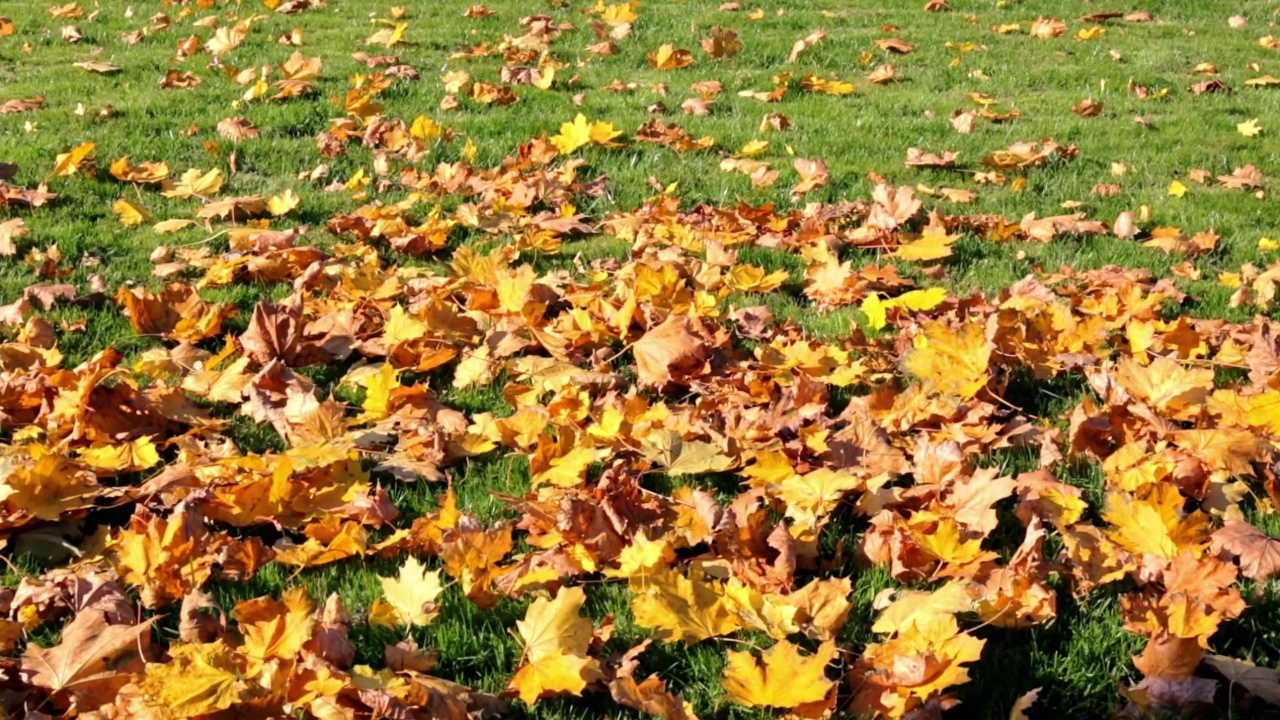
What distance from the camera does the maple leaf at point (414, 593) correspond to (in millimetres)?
2461

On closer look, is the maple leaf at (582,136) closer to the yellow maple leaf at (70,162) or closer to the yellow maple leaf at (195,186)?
the yellow maple leaf at (195,186)

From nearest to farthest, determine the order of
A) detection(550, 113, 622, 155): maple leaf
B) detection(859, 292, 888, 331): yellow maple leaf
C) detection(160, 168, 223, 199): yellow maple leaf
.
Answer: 1. detection(859, 292, 888, 331): yellow maple leaf
2. detection(160, 168, 223, 199): yellow maple leaf
3. detection(550, 113, 622, 155): maple leaf

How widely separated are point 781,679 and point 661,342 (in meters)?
1.53

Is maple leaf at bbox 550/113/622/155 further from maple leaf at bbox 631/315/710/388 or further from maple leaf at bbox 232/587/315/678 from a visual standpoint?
maple leaf at bbox 232/587/315/678

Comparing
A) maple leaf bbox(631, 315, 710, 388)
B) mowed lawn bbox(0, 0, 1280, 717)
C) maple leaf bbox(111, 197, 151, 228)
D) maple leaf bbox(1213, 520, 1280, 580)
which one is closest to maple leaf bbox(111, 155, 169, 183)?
mowed lawn bbox(0, 0, 1280, 717)

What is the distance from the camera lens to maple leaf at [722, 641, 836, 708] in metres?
2.19

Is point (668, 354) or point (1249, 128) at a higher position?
point (668, 354)

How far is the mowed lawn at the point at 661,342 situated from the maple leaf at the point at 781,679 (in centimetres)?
2

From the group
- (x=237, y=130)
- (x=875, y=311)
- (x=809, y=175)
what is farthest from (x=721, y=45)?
(x=875, y=311)

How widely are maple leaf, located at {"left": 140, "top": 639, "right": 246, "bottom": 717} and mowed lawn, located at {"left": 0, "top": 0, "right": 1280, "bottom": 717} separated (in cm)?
3

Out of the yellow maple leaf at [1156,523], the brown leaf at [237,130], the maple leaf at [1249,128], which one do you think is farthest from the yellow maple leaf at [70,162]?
the maple leaf at [1249,128]

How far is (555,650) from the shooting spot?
7.59ft

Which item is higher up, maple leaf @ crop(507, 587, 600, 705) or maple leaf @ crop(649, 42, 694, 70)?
maple leaf @ crop(507, 587, 600, 705)

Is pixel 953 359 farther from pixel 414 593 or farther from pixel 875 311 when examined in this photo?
pixel 414 593
